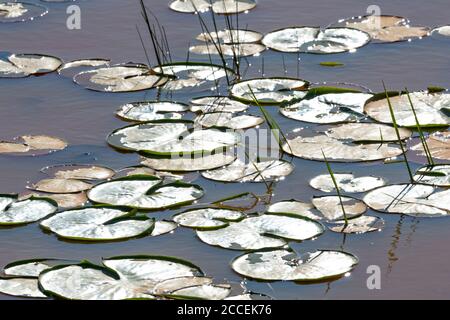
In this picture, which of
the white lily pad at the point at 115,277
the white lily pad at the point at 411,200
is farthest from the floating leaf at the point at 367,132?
the white lily pad at the point at 115,277

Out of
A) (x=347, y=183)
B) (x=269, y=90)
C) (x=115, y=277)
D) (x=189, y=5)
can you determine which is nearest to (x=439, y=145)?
(x=347, y=183)

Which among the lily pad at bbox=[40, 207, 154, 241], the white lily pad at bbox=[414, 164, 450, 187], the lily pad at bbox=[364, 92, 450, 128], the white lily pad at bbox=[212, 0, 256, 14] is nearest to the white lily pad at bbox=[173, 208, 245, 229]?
the lily pad at bbox=[40, 207, 154, 241]

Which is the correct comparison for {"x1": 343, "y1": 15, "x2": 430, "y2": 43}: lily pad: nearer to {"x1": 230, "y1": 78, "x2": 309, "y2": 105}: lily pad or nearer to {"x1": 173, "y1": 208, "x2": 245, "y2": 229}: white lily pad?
{"x1": 230, "y1": 78, "x2": 309, "y2": 105}: lily pad

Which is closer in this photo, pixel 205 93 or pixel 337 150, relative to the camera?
pixel 337 150

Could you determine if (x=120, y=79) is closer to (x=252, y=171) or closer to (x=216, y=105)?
(x=216, y=105)

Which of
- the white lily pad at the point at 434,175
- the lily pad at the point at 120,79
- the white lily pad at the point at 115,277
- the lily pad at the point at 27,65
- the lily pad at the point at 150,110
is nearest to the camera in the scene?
the white lily pad at the point at 115,277

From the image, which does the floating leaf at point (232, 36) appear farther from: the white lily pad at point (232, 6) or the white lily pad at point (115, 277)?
the white lily pad at point (115, 277)

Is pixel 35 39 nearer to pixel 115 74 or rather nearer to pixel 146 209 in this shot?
pixel 115 74
